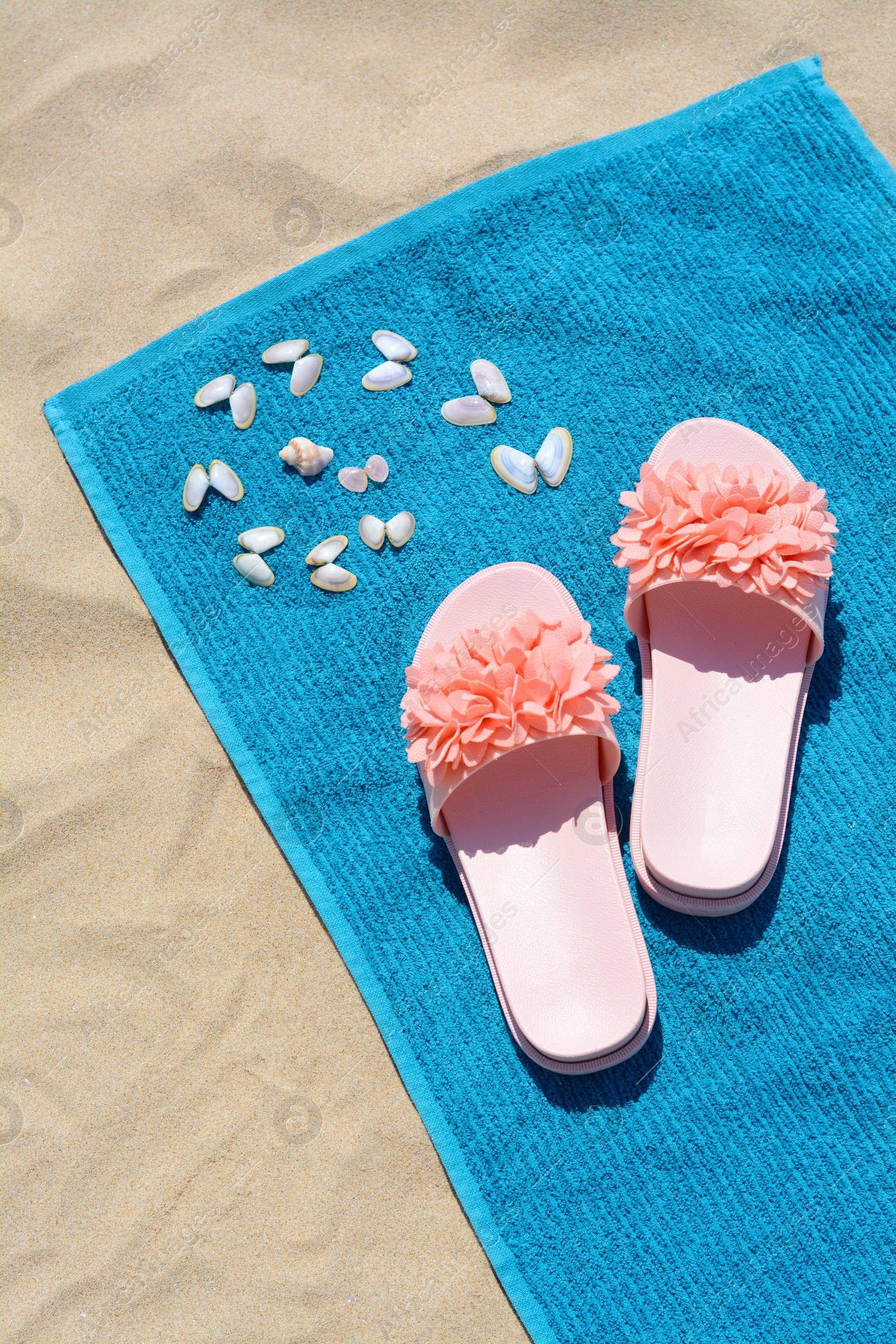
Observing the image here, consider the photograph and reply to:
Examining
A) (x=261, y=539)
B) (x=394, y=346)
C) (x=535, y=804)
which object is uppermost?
(x=394, y=346)

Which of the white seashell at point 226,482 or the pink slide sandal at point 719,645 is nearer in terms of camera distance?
the pink slide sandal at point 719,645

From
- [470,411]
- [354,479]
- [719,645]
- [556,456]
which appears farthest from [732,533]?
[354,479]

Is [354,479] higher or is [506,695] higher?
[354,479]

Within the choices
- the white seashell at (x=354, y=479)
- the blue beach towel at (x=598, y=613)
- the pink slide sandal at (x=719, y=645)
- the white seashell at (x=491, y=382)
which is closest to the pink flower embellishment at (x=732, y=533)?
the pink slide sandal at (x=719, y=645)

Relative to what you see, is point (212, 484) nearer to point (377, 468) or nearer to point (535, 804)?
point (377, 468)

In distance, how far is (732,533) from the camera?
108cm

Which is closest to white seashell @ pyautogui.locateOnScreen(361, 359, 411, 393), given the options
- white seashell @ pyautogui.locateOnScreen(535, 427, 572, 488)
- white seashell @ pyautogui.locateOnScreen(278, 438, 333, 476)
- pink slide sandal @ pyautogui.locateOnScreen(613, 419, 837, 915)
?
A: white seashell @ pyautogui.locateOnScreen(278, 438, 333, 476)

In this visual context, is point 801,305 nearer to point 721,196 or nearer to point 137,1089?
point 721,196

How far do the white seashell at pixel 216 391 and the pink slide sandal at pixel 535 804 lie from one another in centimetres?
41

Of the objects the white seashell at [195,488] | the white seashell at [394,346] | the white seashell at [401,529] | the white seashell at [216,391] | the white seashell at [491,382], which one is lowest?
the white seashell at [401,529]

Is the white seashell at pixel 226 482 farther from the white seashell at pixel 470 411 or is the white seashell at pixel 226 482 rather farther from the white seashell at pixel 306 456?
the white seashell at pixel 470 411

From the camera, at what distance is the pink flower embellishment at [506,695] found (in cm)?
105

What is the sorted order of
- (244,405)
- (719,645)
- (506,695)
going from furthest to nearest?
(244,405) < (719,645) < (506,695)

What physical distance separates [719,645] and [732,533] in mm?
152
